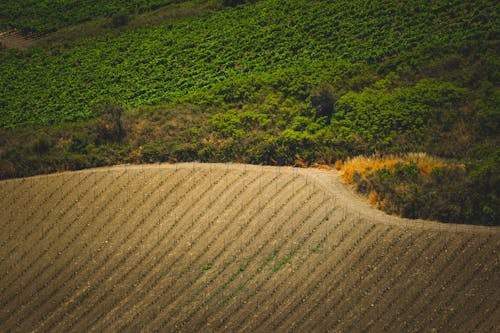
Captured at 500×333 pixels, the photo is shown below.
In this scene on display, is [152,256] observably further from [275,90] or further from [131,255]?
[275,90]

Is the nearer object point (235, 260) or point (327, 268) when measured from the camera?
point (327, 268)

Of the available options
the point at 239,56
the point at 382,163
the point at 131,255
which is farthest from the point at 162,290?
the point at 239,56

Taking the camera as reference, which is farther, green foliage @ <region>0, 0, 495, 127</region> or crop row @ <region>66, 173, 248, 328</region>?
green foliage @ <region>0, 0, 495, 127</region>

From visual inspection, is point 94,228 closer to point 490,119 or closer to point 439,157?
point 439,157

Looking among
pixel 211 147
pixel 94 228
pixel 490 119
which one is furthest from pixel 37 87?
pixel 490 119

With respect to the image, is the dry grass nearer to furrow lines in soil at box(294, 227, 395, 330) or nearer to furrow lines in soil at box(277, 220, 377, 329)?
furrow lines in soil at box(277, 220, 377, 329)

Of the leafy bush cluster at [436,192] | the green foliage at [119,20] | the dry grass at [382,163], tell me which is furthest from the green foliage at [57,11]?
the leafy bush cluster at [436,192]

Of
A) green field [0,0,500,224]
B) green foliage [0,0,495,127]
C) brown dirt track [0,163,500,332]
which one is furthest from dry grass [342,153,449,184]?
green foliage [0,0,495,127]
